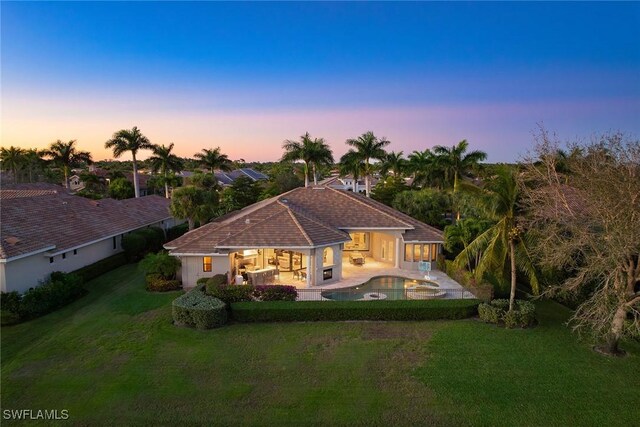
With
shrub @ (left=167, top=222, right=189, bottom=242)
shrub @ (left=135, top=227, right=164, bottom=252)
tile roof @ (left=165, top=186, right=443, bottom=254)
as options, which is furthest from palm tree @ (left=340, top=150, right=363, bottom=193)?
shrub @ (left=135, top=227, right=164, bottom=252)

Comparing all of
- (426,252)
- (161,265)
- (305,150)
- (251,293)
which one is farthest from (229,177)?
(251,293)

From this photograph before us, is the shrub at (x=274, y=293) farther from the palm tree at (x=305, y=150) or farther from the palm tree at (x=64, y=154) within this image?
the palm tree at (x=64, y=154)

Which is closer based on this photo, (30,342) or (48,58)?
(30,342)

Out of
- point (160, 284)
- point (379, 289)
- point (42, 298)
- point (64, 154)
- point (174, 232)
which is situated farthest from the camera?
point (64, 154)

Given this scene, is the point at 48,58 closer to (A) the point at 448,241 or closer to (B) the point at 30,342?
(B) the point at 30,342

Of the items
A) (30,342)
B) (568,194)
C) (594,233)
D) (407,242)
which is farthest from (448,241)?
(30,342)

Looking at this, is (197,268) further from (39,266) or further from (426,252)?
(426,252)
